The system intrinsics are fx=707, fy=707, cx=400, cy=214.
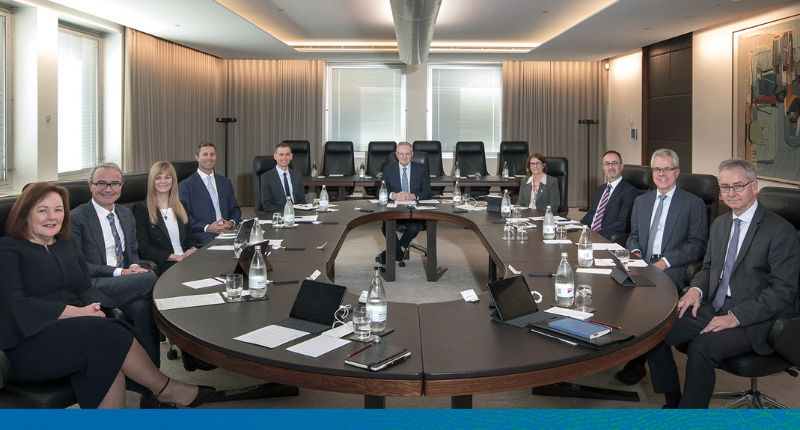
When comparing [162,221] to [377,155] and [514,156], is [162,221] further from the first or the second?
[514,156]

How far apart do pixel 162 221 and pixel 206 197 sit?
3.54 feet

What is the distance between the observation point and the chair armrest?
2758 mm

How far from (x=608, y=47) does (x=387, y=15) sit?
348 centimetres

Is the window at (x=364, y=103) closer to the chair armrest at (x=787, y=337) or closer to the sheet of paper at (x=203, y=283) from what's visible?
the sheet of paper at (x=203, y=283)

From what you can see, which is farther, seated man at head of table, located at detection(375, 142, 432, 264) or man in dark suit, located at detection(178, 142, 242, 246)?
seated man at head of table, located at detection(375, 142, 432, 264)

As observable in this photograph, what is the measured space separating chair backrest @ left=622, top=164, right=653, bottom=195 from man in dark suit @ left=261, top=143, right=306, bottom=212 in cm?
306

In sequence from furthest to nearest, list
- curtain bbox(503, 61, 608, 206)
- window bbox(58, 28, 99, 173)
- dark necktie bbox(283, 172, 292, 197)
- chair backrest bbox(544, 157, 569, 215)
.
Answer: curtain bbox(503, 61, 608, 206), window bbox(58, 28, 99, 173), chair backrest bbox(544, 157, 569, 215), dark necktie bbox(283, 172, 292, 197)

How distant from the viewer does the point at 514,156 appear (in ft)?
33.7

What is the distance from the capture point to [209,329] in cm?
240

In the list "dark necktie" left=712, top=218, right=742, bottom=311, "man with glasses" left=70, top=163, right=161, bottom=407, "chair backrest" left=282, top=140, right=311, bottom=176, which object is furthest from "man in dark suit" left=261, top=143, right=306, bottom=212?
"dark necktie" left=712, top=218, right=742, bottom=311

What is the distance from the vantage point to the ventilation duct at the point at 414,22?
20.3 feet

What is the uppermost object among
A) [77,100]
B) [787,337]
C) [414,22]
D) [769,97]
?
[414,22]

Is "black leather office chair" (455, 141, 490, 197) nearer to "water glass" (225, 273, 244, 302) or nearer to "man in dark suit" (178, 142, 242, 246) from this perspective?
"man in dark suit" (178, 142, 242, 246)

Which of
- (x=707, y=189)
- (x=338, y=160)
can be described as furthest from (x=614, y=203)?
(x=338, y=160)
